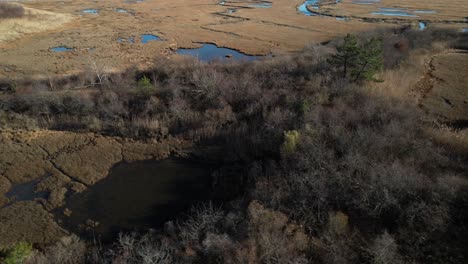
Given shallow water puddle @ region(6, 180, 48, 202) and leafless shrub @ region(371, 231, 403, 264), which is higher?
leafless shrub @ region(371, 231, 403, 264)

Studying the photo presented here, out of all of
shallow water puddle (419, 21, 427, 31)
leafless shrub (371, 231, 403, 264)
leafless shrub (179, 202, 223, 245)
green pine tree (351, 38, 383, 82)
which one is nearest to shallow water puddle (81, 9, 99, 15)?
shallow water puddle (419, 21, 427, 31)

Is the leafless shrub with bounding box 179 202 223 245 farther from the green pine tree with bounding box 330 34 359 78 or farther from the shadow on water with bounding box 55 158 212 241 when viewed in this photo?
the green pine tree with bounding box 330 34 359 78

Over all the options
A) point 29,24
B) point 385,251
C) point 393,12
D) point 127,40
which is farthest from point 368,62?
point 29,24

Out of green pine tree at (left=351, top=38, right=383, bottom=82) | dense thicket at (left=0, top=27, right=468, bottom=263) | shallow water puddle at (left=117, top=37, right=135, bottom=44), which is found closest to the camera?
dense thicket at (left=0, top=27, right=468, bottom=263)

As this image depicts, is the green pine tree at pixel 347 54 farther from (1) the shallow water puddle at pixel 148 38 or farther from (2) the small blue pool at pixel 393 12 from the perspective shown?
(2) the small blue pool at pixel 393 12

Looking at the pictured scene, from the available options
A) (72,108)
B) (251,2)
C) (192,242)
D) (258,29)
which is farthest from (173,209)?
(251,2)

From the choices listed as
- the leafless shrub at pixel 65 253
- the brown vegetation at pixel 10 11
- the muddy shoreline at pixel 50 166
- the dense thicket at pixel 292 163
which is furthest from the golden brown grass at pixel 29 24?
the leafless shrub at pixel 65 253

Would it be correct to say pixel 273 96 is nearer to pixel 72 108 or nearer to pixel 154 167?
pixel 154 167
